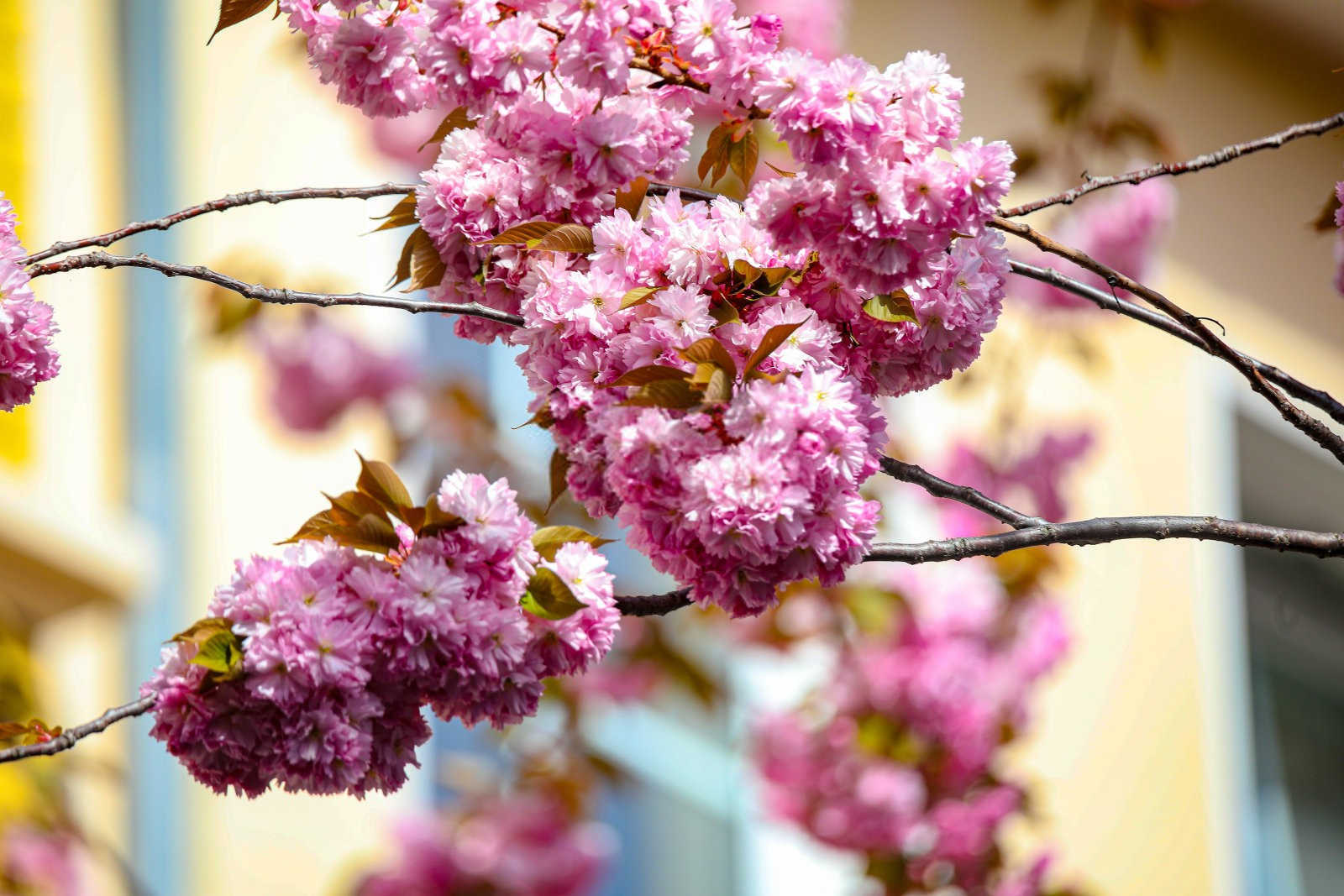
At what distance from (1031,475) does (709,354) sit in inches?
92.5

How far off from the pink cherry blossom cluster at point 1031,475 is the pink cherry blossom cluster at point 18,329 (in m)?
2.25

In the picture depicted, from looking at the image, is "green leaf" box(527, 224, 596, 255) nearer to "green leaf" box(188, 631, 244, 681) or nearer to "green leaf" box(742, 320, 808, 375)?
"green leaf" box(742, 320, 808, 375)

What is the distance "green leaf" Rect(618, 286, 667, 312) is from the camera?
939 mm

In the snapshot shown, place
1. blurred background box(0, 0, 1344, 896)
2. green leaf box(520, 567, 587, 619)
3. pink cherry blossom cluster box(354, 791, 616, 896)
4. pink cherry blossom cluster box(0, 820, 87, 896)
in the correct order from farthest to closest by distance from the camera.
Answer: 1. blurred background box(0, 0, 1344, 896)
2. pink cherry blossom cluster box(354, 791, 616, 896)
3. pink cherry blossom cluster box(0, 820, 87, 896)
4. green leaf box(520, 567, 587, 619)

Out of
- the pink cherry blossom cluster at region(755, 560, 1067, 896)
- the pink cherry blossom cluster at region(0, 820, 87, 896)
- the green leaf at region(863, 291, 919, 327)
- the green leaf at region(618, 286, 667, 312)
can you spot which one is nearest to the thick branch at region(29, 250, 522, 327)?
the green leaf at region(618, 286, 667, 312)

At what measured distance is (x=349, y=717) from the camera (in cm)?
96

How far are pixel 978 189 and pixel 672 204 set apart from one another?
18 centimetres

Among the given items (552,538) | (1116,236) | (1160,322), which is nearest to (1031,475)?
(1116,236)

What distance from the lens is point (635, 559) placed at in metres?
3.53

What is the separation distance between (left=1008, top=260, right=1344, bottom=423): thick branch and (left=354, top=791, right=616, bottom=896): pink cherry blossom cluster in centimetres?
203

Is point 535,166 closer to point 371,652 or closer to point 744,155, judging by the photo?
point 744,155

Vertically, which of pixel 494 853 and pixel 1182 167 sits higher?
pixel 494 853

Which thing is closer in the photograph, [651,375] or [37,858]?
[651,375]

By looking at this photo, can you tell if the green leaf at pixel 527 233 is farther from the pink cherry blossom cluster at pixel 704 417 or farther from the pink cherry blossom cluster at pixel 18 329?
the pink cherry blossom cluster at pixel 18 329
